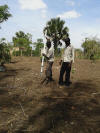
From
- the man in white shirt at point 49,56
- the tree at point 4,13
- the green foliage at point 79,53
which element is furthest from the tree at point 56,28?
the man in white shirt at point 49,56

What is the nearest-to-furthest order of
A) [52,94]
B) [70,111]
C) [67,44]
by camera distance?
[70,111] < [52,94] < [67,44]

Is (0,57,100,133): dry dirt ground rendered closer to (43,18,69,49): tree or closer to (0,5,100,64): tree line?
(0,5,100,64): tree line

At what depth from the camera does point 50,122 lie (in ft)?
9.44

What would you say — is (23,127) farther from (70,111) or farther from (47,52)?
(47,52)

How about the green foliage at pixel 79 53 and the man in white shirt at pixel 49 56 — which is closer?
the man in white shirt at pixel 49 56

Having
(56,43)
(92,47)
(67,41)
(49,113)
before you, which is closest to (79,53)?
(92,47)

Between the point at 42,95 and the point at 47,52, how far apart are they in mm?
1946

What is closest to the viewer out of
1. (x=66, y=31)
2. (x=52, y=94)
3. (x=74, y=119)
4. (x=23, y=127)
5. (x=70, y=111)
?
(x=23, y=127)

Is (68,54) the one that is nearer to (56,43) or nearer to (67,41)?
(67,41)

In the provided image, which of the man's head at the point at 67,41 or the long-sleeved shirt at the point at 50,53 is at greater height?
the man's head at the point at 67,41

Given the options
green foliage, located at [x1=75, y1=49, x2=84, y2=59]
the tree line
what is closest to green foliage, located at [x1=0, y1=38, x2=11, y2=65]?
the tree line

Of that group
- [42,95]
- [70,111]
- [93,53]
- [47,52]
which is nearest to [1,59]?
[47,52]

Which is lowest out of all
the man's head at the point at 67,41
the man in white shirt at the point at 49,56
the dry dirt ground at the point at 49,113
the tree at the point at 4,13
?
the dry dirt ground at the point at 49,113

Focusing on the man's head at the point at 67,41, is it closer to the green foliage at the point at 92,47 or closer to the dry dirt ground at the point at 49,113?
the dry dirt ground at the point at 49,113
